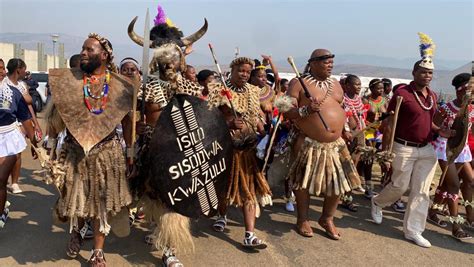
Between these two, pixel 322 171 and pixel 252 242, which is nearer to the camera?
pixel 252 242

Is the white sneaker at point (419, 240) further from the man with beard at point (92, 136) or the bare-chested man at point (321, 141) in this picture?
the man with beard at point (92, 136)

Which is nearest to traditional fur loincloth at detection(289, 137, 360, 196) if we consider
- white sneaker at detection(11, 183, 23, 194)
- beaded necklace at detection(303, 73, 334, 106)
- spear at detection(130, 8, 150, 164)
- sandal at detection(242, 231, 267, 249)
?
beaded necklace at detection(303, 73, 334, 106)

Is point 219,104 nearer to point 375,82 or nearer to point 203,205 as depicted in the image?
point 203,205

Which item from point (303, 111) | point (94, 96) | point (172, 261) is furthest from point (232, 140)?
point (94, 96)

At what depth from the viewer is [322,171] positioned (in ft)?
14.5

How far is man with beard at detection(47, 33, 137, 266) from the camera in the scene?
11.2 feet

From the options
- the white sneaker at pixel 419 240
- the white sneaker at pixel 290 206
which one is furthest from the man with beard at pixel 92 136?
the white sneaker at pixel 419 240

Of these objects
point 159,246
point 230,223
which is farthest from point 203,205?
point 230,223

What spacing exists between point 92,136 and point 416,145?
3.50 meters

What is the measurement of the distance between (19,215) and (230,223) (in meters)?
2.58

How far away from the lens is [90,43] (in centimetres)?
339

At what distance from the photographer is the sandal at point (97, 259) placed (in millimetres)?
3566

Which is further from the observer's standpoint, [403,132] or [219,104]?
[403,132]

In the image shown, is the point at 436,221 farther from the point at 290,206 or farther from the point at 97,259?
the point at 97,259
